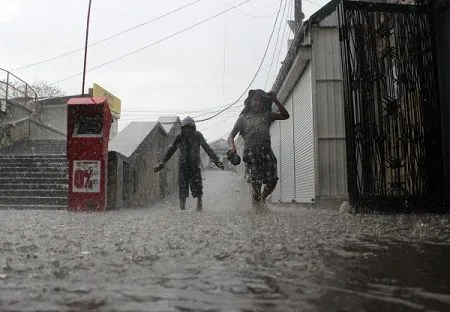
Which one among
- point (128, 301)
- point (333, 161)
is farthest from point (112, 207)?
point (128, 301)

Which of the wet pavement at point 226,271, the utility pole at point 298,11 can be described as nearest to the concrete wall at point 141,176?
the wet pavement at point 226,271

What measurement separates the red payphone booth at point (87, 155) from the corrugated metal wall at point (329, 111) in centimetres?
401

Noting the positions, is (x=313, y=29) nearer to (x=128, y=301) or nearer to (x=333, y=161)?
(x=333, y=161)

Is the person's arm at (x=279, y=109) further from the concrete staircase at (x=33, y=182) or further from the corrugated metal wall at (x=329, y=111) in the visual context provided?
the concrete staircase at (x=33, y=182)

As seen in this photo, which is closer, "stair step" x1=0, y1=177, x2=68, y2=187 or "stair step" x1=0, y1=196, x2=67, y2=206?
"stair step" x1=0, y1=196, x2=67, y2=206

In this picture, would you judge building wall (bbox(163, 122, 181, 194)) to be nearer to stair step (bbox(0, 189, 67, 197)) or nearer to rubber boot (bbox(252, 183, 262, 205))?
stair step (bbox(0, 189, 67, 197))

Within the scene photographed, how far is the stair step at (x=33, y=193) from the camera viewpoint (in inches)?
403

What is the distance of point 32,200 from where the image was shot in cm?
1000

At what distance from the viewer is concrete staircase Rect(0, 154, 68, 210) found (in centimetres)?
991

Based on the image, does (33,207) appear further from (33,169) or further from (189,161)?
(189,161)

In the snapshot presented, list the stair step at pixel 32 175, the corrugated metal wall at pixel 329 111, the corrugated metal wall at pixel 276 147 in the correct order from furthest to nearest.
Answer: the corrugated metal wall at pixel 276 147
the stair step at pixel 32 175
the corrugated metal wall at pixel 329 111

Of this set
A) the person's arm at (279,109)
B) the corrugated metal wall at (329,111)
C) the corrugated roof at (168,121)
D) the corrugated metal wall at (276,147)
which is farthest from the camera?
the corrugated roof at (168,121)

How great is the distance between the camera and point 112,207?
875 cm

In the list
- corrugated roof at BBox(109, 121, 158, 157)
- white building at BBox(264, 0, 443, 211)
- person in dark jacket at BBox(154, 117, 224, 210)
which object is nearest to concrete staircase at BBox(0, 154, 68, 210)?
corrugated roof at BBox(109, 121, 158, 157)
